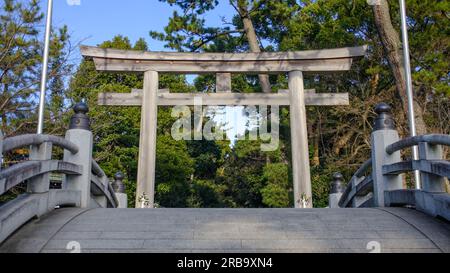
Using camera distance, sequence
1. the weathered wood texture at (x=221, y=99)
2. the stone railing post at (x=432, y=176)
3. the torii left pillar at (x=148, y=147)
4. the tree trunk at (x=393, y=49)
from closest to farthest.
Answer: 1. the stone railing post at (x=432, y=176)
2. the tree trunk at (x=393, y=49)
3. the torii left pillar at (x=148, y=147)
4. the weathered wood texture at (x=221, y=99)

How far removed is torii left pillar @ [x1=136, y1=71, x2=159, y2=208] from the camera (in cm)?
1018

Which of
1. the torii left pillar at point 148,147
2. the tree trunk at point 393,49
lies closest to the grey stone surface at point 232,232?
the tree trunk at point 393,49

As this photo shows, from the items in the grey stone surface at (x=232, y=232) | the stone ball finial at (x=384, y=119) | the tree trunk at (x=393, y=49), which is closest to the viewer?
the grey stone surface at (x=232, y=232)

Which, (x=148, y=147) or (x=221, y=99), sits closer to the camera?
(x=148, y=147)

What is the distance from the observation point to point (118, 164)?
20219 mm

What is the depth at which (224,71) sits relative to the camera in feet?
37.0

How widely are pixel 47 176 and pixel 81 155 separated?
→ 115 cm

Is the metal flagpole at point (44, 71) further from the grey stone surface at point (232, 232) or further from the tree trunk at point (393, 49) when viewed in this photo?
the tree trunk at point (393, 49)

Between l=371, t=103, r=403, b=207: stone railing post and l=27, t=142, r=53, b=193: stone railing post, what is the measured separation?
4.46 m

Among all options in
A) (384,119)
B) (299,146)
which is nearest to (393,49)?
(299,146)

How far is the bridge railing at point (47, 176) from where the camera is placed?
3.99 m

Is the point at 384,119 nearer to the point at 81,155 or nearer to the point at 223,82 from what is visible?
the point at 81,155

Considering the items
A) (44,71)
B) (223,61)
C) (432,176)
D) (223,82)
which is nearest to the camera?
(432,176)
